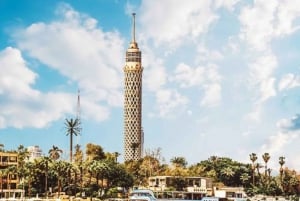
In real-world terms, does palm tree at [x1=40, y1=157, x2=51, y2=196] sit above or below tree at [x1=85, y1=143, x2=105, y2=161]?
below

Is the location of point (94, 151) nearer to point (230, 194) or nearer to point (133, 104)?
point (230, 194)

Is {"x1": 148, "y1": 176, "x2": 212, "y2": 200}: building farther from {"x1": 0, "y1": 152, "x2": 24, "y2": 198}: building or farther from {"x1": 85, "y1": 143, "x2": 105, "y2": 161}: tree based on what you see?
{"x1": 0, "y1": 152, "x2": 24, "y2": 198}: building

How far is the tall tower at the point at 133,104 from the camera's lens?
6191 inches

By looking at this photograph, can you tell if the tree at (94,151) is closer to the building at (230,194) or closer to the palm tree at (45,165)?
the palm tree at (45,165)

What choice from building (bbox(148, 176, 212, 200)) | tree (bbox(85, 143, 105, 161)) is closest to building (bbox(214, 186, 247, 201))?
building (bbox(148, 176, 212, 200))

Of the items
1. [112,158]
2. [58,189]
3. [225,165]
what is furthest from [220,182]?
[58,189]

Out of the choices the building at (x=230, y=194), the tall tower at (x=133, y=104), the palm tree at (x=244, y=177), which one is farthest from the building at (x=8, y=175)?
the palm tree at (x=244, y=177)

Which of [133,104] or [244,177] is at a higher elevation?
[133,104]

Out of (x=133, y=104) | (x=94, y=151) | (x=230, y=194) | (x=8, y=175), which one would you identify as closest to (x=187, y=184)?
(x=230, y=194)

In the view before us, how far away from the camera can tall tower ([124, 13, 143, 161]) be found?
157m

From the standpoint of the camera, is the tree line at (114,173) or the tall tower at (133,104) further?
the tall tower at (133,104)

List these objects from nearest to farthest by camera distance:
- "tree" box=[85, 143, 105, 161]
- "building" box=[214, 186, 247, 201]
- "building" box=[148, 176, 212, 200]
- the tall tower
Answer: "building" box=[214, 186, 247, 201] → "building" box=[148, 176, 212, 200] → "tree" box=[85, 143, 105, 161] → the tall tower

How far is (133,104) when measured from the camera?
160 meters

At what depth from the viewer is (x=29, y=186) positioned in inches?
4149
